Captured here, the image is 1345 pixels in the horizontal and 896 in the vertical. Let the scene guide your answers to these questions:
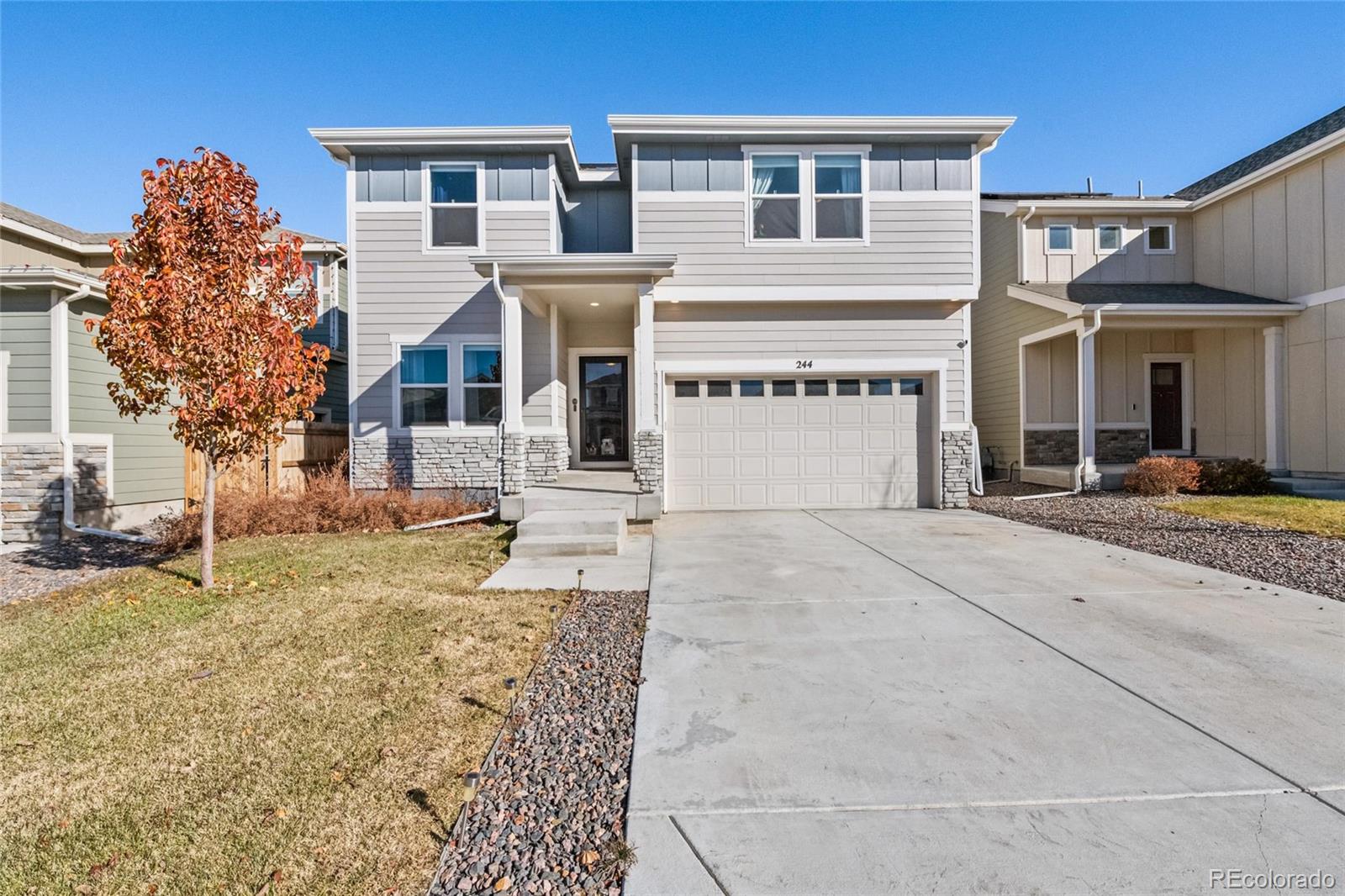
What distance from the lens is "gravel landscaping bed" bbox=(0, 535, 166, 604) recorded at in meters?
6.00

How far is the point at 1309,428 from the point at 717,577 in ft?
41.4

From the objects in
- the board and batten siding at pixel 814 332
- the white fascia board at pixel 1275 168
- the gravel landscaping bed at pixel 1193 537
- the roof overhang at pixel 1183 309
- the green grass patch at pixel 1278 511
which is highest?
the white fascia board at pixel 1275 168

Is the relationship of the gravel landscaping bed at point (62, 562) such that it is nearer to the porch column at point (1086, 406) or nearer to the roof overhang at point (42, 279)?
the roof overhang at point (42, 279)

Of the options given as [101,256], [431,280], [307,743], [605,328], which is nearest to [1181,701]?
[307,743]

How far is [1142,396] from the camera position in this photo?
43.8 feet

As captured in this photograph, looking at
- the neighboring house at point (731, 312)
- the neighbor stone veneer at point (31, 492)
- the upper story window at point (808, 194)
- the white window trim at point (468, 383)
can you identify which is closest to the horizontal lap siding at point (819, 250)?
the neighboring house at point (731, 312)

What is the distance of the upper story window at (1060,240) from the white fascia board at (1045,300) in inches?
50.7

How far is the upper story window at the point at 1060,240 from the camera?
13766 millimetres

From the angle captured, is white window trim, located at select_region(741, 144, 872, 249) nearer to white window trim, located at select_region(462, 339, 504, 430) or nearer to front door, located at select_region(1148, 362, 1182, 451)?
white window trim, located at select_region(462, 339, 504, 430)

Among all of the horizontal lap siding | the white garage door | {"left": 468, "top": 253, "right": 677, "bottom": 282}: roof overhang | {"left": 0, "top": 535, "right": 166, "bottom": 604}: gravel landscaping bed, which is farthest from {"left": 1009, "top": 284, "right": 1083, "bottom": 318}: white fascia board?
{"left": 0, "top": 535, "right": 166, "bottom": 604}: gravel landscaping bed

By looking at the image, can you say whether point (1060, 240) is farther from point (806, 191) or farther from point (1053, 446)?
point (806, 191)

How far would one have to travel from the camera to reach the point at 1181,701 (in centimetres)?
307

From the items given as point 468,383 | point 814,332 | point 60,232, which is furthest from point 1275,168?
point 60,232

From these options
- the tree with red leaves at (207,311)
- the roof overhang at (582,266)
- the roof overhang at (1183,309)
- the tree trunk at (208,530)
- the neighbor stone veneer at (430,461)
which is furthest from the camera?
the roof overhang at (1183,309)
